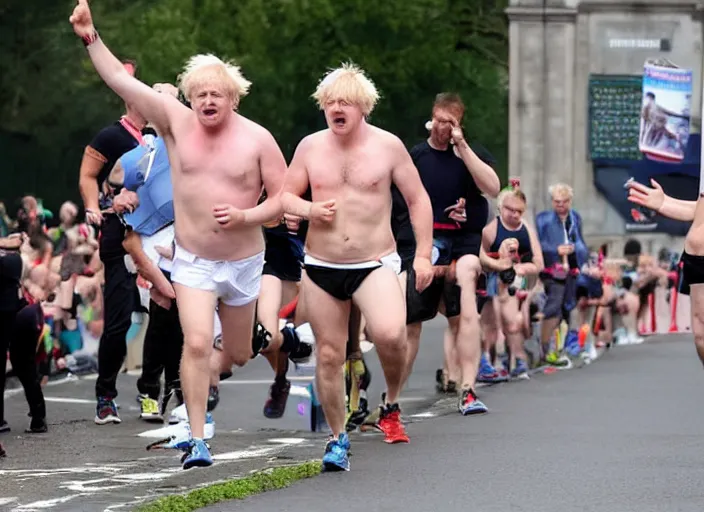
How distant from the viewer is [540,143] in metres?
39.3

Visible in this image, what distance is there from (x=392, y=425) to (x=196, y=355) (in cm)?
Result: 186

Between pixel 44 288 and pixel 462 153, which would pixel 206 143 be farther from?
pixel 44 288

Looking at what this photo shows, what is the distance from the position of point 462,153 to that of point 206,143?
3.59 meters

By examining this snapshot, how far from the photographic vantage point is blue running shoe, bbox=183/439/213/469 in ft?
34.8

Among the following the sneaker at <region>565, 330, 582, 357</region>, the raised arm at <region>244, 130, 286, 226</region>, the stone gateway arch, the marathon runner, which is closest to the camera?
the raised arm at <region>244, 130, 286, 226</region>

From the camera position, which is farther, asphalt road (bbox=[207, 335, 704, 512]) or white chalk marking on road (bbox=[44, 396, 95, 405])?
white chalk marking on road (bbox=[44, 396, 95, 405])

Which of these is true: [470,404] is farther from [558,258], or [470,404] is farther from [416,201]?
[558,258]

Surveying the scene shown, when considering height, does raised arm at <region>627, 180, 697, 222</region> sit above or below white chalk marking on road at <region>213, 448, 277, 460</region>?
above

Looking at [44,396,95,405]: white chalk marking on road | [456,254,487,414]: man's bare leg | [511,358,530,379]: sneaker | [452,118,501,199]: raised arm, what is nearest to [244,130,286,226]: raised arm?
[452,118,501,199]: raised arm

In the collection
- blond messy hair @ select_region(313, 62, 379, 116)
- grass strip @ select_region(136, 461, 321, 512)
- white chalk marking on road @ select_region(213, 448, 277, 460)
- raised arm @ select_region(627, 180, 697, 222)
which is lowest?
grass strip @ select_region(136, 461, 321, 512)

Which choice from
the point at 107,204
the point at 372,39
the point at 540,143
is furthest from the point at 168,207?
the point at 372,39

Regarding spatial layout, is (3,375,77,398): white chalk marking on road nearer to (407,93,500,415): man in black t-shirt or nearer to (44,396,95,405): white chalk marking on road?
(44,396,95,405): white chalk marking on road

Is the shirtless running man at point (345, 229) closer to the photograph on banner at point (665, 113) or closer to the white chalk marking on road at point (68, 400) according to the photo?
the white chalk marking on road at point (68, 400)

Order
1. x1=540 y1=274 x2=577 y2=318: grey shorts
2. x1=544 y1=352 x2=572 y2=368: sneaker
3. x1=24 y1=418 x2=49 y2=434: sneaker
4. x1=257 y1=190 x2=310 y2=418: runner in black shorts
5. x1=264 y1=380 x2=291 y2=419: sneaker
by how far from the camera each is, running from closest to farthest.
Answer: x1=257 y1=190 x2=310 y2=418: runner in black shorts
x1=24 y1=418 x2=49 y2=434: sneaker
x1=264 y1=380 x2=291 y2=419: sneaker
x1=540 y1=274 x2=577 y2=318: grey shorts
x1=544 y1=352 x2=572 y2=368: sneaker
